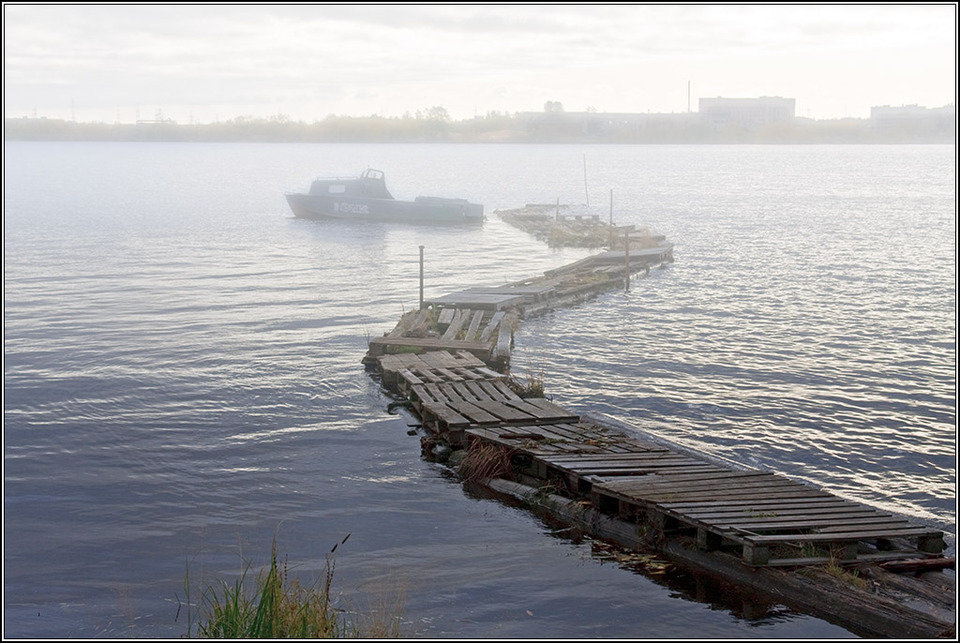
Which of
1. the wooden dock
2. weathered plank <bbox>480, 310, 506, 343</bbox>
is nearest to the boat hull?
weathered plank <bbox>480, 310, 506, 343</bbox>

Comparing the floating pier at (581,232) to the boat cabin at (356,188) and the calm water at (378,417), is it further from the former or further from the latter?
the boat cabin at (356,188)

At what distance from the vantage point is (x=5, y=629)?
11727mm

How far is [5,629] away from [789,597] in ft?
28.6

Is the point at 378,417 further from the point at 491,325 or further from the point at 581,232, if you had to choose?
the point at 581,232

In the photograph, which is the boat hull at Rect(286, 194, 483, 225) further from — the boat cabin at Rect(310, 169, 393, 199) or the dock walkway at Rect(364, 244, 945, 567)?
the dock walkway at Rect(364, 244, 945, 567)

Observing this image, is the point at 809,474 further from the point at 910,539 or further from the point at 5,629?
the point at 5,629

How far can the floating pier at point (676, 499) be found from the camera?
11.6m

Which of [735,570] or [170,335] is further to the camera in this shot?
[170,335]

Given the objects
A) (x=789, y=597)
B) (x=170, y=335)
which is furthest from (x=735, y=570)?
(x=170, y=335)

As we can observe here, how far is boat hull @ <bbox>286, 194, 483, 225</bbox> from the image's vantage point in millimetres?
67062

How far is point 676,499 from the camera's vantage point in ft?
43.5

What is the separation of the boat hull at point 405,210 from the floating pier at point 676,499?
1771 inches

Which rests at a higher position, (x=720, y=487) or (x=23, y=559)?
(x=720, y=487)

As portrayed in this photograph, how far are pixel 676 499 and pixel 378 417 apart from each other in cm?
840
